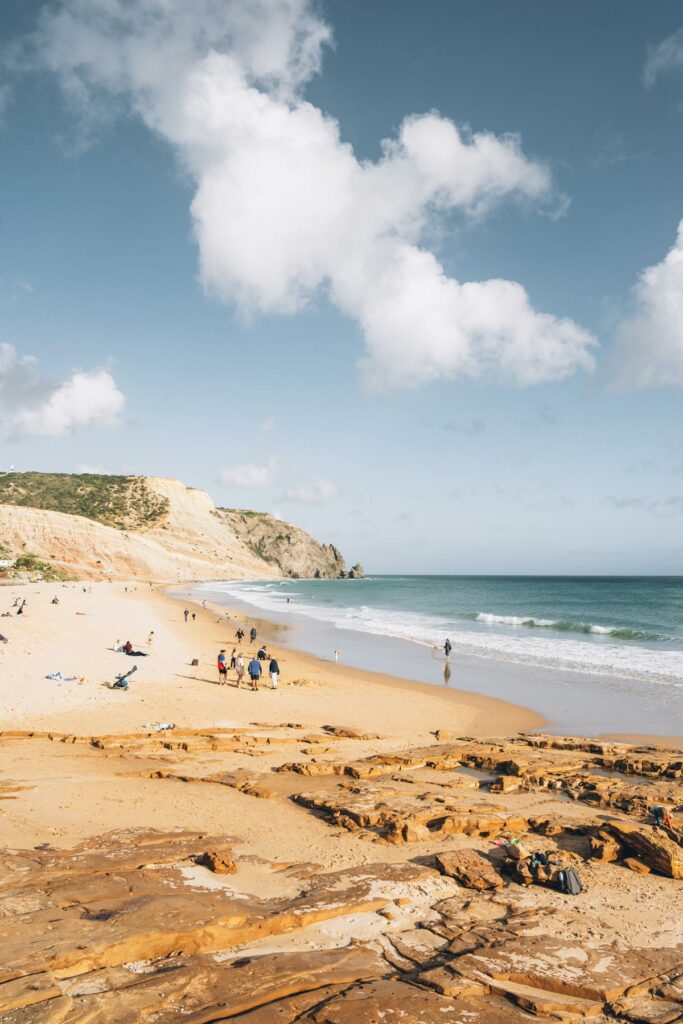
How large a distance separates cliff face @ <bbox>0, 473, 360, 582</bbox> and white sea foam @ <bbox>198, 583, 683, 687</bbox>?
53750 mm

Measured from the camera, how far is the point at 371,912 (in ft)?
22.0

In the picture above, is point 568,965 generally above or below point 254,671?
above

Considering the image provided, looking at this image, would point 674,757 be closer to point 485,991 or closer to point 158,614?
point 485,991

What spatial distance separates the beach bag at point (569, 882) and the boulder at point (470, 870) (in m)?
0.80

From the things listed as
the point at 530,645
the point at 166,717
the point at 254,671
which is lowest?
the point at 530,645

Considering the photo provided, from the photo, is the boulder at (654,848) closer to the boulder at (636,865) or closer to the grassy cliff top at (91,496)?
the boulder at (636,865)

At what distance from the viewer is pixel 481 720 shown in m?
18.9

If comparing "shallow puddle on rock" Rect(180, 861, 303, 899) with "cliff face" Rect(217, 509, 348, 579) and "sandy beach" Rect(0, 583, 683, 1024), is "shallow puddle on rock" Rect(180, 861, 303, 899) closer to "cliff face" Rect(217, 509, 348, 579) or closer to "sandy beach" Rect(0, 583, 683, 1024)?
"sandy beach" Rect(0, 583, 683, 1024)

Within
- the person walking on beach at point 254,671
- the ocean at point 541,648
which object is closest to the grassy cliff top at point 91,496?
the ocean at point 541,648

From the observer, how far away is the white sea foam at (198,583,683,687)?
28.6 metres

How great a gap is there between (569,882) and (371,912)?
2924 millimetres

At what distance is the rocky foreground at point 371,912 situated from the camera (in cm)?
464

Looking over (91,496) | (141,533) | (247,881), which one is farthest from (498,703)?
(91,496)

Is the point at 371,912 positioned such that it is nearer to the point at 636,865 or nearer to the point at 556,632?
the point at 636,865
